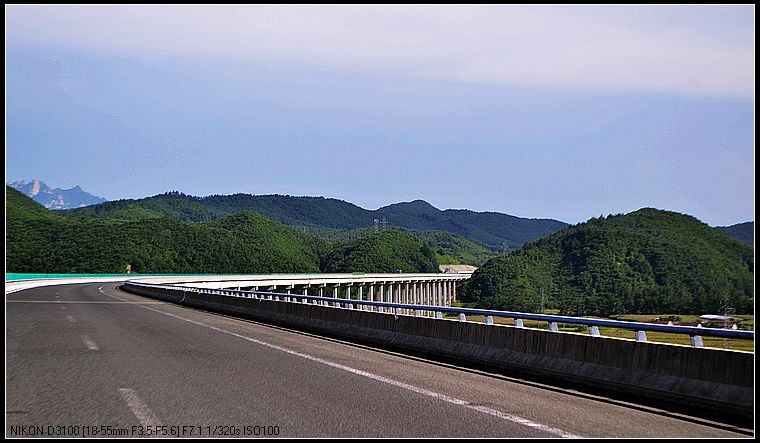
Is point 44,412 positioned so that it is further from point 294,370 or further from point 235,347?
point 235,347

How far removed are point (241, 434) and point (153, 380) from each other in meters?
4.43

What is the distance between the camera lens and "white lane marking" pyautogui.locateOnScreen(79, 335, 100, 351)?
17828 mm

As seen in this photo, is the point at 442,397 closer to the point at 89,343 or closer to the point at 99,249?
the point at 89,343

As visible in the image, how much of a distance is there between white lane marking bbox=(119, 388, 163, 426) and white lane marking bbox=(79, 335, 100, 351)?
6.64 meters

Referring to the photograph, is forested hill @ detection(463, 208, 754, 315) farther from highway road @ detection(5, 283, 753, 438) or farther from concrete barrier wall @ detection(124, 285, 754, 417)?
highway road @ detection(5, 283, 753, 438)

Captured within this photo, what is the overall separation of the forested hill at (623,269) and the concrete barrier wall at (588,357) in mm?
68150

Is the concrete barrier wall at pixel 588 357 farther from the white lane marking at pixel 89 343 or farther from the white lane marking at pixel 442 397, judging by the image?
the white lane marking at pixel 89 343

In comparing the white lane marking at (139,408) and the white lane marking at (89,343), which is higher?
the white lane marking at (139,408)

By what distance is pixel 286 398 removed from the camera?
11.0 m

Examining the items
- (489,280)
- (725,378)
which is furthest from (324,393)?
(489,280)

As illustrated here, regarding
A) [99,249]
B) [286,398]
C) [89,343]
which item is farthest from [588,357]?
[99,249]

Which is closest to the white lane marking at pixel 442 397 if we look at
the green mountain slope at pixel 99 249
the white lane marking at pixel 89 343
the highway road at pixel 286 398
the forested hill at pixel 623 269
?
the highway road at pixel 286 398

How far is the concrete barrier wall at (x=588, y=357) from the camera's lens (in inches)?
413

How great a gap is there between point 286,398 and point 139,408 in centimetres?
191
